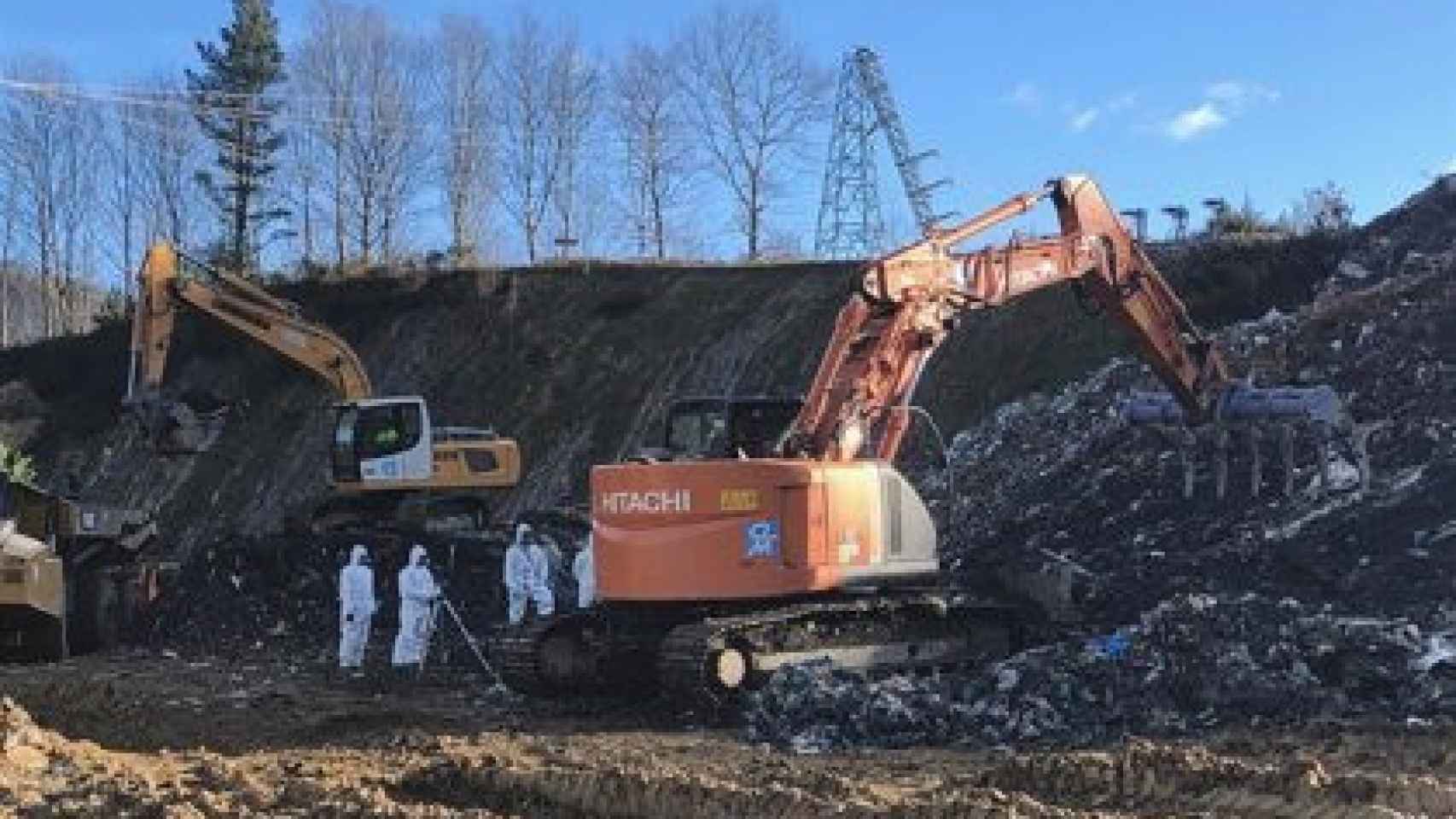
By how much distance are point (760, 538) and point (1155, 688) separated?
2.83 m

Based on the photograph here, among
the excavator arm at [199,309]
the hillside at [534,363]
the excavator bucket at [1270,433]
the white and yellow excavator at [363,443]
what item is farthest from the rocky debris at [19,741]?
the hillside at [534,363]

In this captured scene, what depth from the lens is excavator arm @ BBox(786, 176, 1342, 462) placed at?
12.9 meters

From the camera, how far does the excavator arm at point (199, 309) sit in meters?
23.8

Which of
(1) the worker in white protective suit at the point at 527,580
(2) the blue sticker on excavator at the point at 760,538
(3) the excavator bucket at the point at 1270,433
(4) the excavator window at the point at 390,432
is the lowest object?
(1) the worker in white protective suit at the point at 527,580

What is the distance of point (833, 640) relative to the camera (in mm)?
12547

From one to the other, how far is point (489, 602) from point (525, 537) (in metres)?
1.84

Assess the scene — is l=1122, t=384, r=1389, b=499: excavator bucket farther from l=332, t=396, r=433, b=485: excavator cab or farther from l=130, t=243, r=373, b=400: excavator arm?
l=130, t=243, r=373, b=400: excavator arm

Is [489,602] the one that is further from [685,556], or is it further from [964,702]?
[964,702]

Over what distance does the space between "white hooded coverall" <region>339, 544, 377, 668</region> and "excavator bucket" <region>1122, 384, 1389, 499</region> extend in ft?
24.3

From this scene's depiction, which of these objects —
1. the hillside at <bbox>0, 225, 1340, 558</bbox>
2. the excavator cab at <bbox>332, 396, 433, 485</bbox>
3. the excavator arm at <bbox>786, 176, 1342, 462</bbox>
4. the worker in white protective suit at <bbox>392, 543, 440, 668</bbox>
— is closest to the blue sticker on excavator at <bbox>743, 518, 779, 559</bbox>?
the excavator arm at <bbox>786, 176, 1342, 462</bbox>

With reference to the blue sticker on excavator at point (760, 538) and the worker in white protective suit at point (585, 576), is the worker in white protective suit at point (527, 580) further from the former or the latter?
the blue sticker on excavator at point (760, 538)

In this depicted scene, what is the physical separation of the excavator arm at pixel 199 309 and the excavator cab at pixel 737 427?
40.1ft

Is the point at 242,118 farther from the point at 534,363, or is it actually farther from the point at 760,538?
the point at 760,538

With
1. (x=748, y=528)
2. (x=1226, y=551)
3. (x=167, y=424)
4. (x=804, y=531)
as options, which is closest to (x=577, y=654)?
(x=748, y=528)
